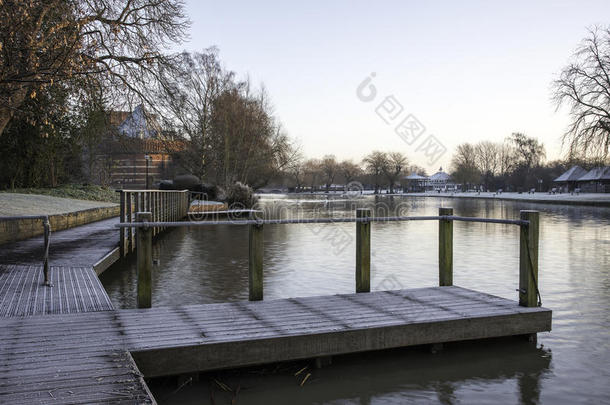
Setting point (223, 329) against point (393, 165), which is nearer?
point (223, 329)

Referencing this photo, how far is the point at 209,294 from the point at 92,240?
5648 mm

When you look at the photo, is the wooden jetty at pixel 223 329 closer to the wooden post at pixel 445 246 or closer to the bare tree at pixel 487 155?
the wooden post at pixel 445 246

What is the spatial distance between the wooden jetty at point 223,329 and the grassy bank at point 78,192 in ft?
68.9

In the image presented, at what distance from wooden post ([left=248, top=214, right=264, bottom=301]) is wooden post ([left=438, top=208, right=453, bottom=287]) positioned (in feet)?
7.77

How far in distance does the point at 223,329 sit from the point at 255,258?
1.14 metres

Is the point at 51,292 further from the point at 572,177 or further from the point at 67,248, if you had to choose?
the point at 572,177

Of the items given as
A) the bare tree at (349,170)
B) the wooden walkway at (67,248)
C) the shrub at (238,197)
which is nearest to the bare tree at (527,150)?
the bare tree at (349,170)

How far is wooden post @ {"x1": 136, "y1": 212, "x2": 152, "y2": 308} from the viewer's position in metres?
5.72

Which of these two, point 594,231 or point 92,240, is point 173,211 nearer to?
point 92,240

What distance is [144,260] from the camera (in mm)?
5840

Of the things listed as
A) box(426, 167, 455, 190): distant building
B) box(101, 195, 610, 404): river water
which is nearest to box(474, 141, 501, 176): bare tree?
box(426, 167, 455, 190): distant building

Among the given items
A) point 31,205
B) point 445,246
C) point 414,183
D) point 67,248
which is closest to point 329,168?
point 414,183

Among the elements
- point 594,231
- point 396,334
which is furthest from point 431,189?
point 396,334

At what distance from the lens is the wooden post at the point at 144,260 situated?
5723 millimetres
